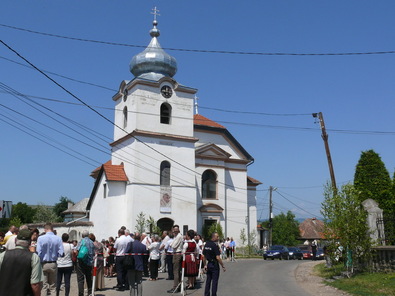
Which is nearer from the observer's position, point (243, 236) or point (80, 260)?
point (80, 260)

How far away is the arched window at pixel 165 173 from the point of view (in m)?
34.7

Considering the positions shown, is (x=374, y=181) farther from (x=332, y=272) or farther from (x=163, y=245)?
(x=163, y=245)

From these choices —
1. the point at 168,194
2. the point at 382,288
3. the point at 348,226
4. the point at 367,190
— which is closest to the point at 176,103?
the point at 168,194

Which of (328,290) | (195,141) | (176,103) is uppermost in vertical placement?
(176,103)

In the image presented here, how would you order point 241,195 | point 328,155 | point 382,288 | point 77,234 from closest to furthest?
1. point 382,288
2. point 328,155
3. point 77,234
4. point 241,195

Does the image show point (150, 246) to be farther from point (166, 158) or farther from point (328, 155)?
point (166, 158)

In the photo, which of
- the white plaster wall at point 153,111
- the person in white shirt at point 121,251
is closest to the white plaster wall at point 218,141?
the white plaster wall at point 153,111

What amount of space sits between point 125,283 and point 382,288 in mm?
7709

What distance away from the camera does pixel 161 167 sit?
3478cm

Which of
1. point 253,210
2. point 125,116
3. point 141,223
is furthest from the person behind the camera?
point 253,210

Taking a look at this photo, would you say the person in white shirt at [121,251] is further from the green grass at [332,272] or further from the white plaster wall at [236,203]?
the white plaster wall at [236,203]

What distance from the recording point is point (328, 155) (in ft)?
82.9

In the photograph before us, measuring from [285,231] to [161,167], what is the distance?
36.4 m

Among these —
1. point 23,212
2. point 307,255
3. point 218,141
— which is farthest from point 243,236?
point 23,212
